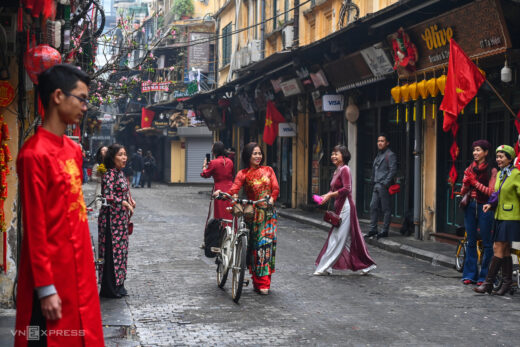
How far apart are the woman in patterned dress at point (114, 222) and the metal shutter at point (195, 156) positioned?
115 feet

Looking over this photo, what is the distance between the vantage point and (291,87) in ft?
69.6

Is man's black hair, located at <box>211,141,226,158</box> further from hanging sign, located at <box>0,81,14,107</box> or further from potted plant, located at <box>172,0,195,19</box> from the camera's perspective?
potted plant, located at <box>172,0,195,19</box>

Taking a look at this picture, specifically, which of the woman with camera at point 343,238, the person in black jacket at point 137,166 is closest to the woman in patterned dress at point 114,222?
the woman with camera at point 343,238

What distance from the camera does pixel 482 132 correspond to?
12531 mm

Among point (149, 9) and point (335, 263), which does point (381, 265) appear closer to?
point (335, 263)

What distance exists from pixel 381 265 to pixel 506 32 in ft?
13.0

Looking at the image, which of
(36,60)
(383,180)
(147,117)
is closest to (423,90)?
(383,180)

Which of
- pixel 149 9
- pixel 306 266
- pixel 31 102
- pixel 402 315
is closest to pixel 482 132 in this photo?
pixel 306 266

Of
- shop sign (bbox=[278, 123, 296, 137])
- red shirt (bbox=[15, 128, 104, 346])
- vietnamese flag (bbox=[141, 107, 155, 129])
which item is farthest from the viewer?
vietnamese flag (bbox=[141, 107, 155, 129])

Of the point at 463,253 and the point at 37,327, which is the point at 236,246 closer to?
the point at 463,253

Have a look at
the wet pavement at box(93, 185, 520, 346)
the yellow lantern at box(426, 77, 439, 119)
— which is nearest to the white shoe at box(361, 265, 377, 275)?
the wet pavement at box(93, 185, 520, 346)

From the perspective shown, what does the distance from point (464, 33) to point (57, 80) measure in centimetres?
929

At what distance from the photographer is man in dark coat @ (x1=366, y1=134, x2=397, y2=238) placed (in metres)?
14.0

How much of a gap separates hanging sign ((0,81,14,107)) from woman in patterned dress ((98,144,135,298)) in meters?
1.45
